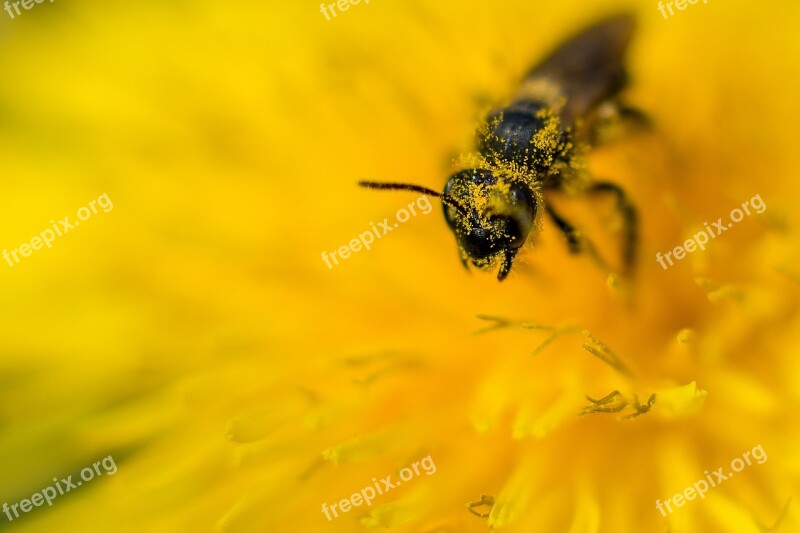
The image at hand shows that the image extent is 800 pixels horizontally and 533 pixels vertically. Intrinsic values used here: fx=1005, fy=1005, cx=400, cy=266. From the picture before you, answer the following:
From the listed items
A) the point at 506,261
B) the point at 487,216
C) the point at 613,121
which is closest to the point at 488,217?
the point at 487,216

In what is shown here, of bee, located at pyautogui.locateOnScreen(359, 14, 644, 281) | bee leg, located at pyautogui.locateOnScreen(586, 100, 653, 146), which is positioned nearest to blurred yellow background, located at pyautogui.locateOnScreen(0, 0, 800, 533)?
bee leg, located at pyautogui.locateOnScreen(586, 100, 653, 146)

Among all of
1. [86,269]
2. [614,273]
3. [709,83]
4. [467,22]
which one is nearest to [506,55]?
[467,22]

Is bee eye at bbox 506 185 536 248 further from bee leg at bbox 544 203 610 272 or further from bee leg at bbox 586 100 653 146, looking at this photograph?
bee leg at bbox 586 100 653 146

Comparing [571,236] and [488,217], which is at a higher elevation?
[488,217]

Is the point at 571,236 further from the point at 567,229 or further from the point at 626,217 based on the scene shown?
the point at 626,217

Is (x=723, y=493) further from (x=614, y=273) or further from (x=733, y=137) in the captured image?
(x=733, y=137)

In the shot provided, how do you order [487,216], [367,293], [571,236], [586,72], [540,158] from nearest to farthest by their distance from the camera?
[487,216]
[540,158]
[571,236]
[586,72]
[367,293]

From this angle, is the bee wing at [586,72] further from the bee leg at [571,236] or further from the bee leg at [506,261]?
the bee leg at [506,261]
